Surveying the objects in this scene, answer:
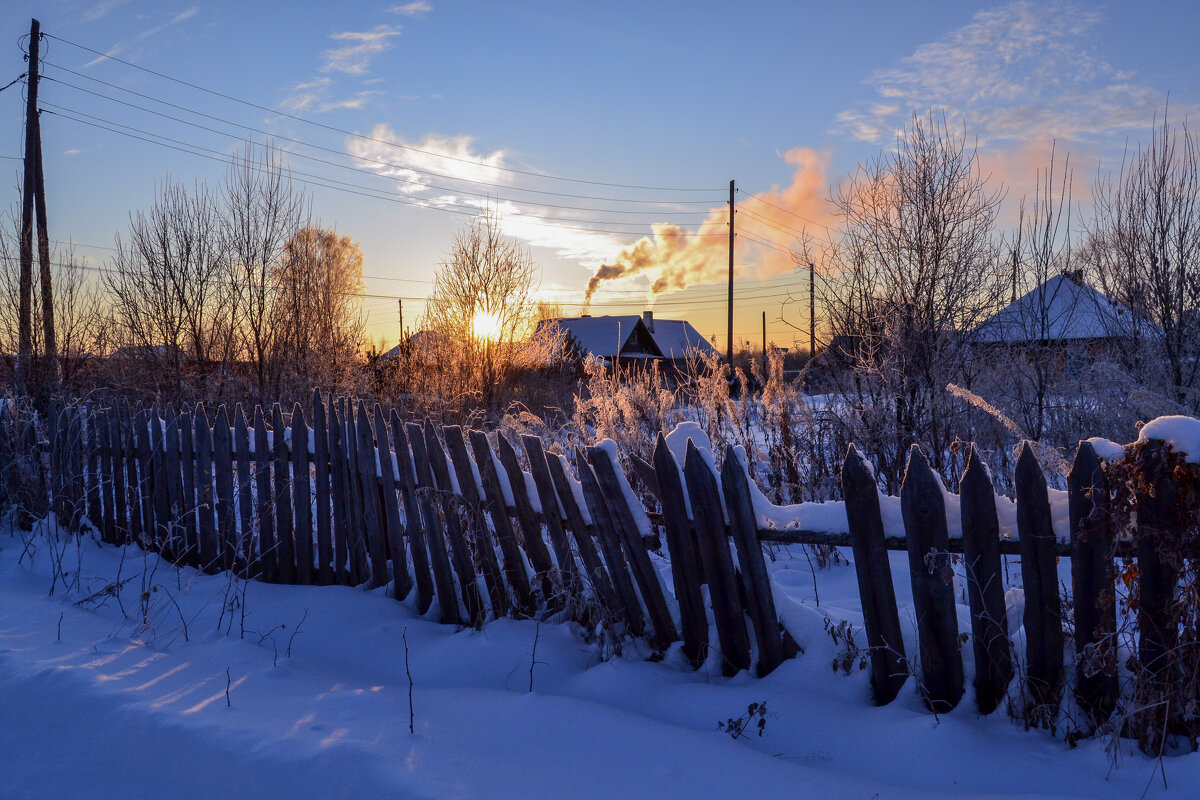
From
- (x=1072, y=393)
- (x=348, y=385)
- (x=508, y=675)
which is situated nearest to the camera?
(x=508, y=675)

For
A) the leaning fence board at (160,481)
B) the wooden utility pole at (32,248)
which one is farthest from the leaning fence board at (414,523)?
the wooden utility pole at (32,248)

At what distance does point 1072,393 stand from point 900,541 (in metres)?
7.21

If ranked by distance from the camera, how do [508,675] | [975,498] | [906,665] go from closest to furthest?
[975,498] < [906,665] < [508,675]

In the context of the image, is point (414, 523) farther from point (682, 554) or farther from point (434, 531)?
point (682, 554)

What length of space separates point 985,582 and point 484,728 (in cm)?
175

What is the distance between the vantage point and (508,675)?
3096mm

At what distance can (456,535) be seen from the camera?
3.64 m

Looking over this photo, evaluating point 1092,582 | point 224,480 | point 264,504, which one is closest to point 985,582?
point 1092,582

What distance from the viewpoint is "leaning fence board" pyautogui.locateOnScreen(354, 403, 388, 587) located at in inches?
161

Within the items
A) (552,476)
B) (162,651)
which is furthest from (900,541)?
(162,651)

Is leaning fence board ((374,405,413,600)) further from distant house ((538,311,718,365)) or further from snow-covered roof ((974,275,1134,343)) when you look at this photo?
distant house ((538,311,718,365))

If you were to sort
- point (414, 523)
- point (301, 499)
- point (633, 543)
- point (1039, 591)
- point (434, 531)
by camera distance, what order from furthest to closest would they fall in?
point (301, 499), point (414, 523), point (434, 531), point (633, 543), point (1039, 591)

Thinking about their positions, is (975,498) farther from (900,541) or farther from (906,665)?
(906,665)

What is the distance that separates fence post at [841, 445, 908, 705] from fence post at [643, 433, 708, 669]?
26.0 inches
